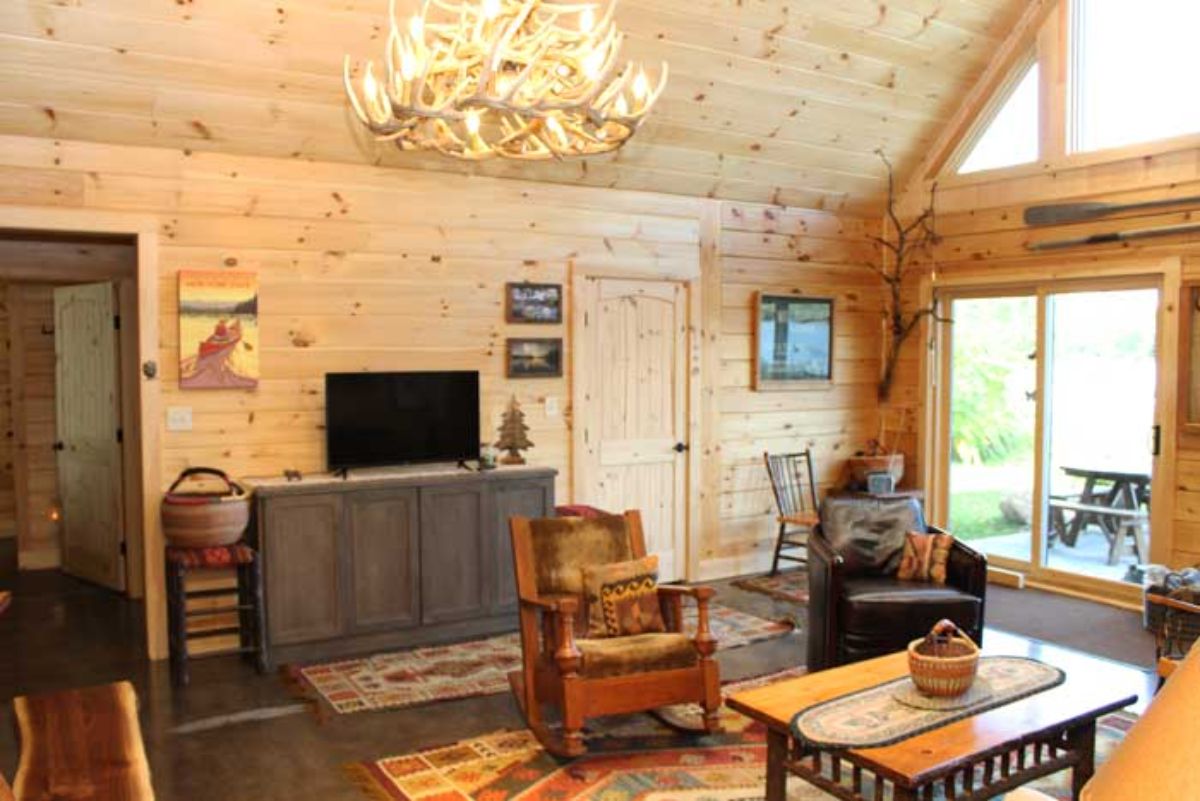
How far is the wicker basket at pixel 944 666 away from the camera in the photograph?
3.15 metres

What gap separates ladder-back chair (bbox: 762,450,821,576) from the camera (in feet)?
22.9

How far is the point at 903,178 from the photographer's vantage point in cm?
734

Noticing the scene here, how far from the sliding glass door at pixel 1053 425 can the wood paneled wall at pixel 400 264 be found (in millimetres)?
1212

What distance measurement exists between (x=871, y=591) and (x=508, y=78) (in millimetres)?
2704

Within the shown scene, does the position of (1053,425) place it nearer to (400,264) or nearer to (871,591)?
(871,591)

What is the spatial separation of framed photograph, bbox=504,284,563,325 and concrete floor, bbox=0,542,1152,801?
217cm

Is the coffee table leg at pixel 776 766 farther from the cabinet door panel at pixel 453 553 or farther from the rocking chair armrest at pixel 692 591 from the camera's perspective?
the cabinet door panel at pixel 453 553

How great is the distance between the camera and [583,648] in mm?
3918

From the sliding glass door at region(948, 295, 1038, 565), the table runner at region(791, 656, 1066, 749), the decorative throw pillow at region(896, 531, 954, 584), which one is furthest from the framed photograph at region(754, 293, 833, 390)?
the table runner at region(791, 656, 1066, 749)

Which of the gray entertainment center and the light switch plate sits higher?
the light switch plate

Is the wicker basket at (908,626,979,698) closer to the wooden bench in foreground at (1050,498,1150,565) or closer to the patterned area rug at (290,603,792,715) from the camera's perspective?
the patterned area rug at (290,603,792,715)

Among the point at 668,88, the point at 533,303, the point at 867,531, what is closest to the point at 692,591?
the point at 867,531

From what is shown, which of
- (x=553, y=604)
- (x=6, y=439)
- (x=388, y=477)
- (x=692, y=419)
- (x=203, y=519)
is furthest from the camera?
(x=6, y=439)

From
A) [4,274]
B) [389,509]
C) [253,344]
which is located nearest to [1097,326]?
[389,509]
